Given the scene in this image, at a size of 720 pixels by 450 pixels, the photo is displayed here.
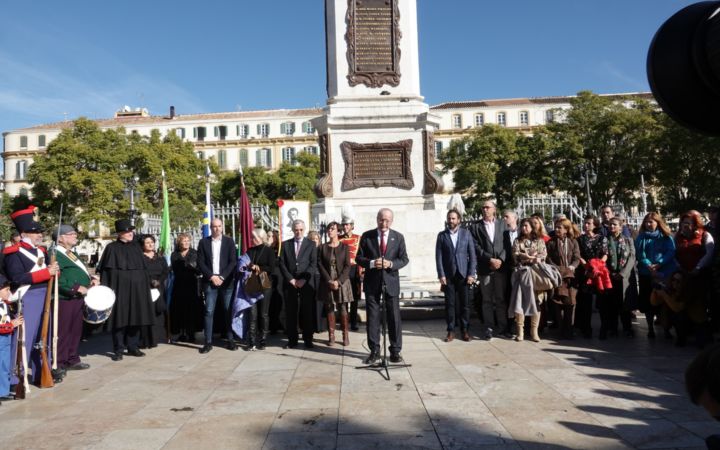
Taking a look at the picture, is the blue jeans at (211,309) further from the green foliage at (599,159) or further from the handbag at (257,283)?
the green foliage at (599,159)

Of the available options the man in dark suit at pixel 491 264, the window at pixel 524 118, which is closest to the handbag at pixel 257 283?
the man in dark suit at pixel 491 264

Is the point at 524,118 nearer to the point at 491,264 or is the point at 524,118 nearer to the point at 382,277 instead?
the point at 491,264

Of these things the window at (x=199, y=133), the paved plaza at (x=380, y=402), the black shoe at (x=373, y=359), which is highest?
the window at (x=199, y=133)

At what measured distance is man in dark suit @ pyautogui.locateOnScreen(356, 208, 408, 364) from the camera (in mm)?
6605

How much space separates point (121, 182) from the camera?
4256 cm

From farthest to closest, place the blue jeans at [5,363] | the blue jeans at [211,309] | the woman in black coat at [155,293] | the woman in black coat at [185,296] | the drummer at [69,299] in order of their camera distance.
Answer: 1. the woman in black coat at [185,296]
2. the woman in black coat at [155,293]
3. the blue jeans at [211,309]
4. the drummer at [69,299]
5. the blue jeans at [5,363]

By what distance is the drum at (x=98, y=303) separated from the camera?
710 centimetres

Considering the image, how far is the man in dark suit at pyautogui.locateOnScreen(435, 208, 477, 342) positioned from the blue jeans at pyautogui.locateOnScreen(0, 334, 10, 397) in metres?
5.22

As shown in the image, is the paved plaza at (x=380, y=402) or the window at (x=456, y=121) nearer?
the paved plaza at (x=380, y=402)

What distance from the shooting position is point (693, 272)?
7000 millimetres

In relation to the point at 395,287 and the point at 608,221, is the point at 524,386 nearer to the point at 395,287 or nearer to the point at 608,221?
the point at 395,287

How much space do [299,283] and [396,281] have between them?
5.37 feet

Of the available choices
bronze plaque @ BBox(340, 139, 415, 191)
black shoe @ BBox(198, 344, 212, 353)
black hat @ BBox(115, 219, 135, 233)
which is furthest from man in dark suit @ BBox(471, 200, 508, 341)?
black hat @ BBox(115, 219, 135, 233)

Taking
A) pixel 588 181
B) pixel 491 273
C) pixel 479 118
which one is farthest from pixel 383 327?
pixel 479 118
